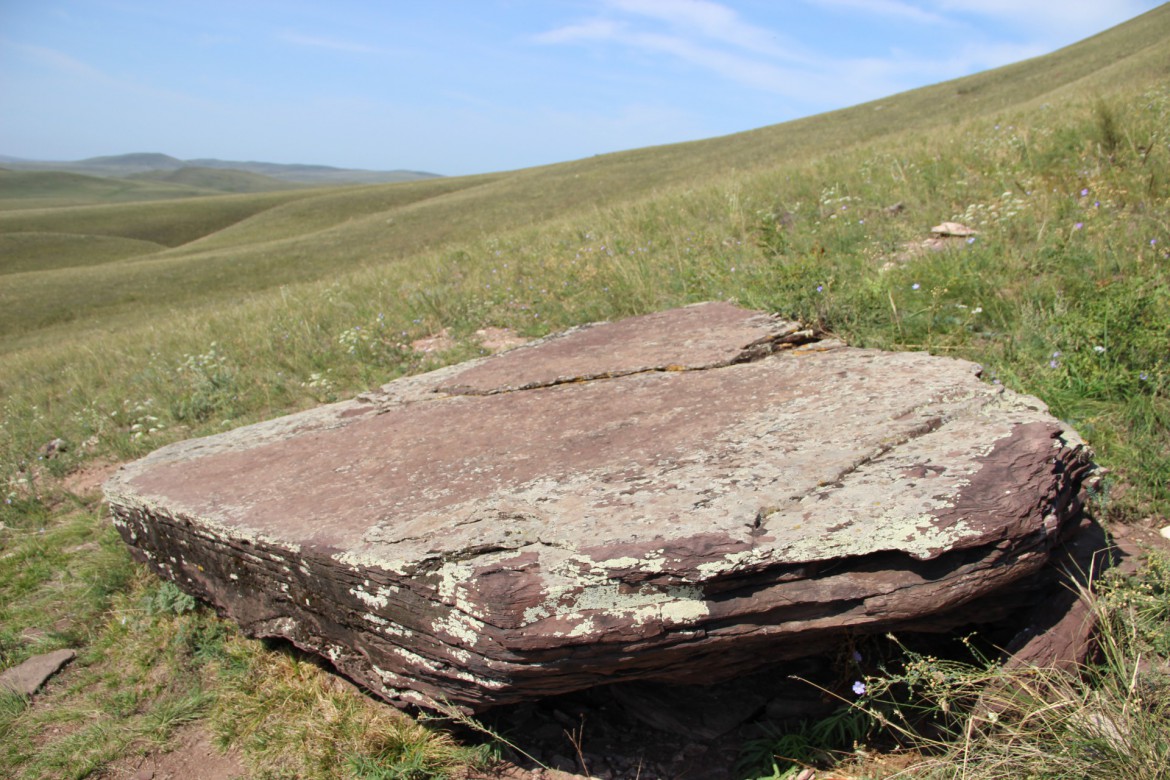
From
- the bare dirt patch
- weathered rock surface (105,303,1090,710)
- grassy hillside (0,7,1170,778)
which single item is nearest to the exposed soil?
grassy hillside (0,7,1170,778)

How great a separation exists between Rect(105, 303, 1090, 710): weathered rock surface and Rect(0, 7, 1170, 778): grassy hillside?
0.29 metres

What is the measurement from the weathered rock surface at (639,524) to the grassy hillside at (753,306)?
0.29 meters

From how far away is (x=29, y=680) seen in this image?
3.29 m

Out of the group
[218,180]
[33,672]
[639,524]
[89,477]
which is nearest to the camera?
[639,524]

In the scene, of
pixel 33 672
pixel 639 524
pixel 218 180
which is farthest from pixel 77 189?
pixel 639 524

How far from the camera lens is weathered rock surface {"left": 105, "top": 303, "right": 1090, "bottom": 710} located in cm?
201

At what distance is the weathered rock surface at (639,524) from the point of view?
201cm

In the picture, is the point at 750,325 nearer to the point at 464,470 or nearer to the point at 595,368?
the point at 595,368

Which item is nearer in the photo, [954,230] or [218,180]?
[954,230]

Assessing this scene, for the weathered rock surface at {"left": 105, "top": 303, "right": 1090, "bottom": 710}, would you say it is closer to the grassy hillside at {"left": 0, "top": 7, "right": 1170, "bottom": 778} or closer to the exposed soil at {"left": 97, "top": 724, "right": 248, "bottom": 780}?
the grassy hillside at {"left": 0, "top": 7, "right": 1170, "bottom": 778}

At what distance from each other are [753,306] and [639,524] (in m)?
2.51

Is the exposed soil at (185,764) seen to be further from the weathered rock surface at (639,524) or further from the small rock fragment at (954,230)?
the small rock fragment at (954,230)

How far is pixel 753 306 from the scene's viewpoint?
432 cm

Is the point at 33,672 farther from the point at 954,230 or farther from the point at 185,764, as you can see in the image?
the point at 954,230
